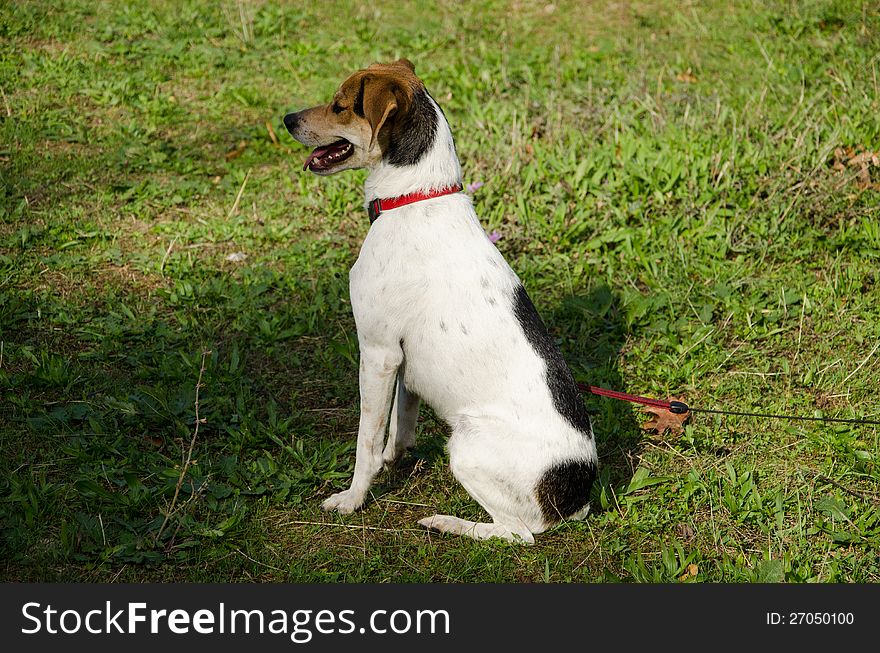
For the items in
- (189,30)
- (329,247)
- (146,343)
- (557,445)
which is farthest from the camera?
(189,30)

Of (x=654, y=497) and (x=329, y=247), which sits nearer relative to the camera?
(x=654, y=497)

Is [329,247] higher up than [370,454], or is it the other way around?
[370,454]

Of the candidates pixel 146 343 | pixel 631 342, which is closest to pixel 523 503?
pixel 631 342

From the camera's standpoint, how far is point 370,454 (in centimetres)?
430

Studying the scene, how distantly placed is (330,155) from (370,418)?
4.15ft

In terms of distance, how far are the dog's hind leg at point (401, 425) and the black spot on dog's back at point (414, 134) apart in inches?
44.8

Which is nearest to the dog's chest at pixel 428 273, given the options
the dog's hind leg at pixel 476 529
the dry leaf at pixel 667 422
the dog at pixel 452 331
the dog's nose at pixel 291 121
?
the dog at pixel 452 331

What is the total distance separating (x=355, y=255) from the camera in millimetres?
6383

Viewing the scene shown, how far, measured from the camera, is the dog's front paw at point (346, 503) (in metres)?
4.38

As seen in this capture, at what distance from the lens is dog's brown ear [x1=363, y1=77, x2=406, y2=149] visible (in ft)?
13.0

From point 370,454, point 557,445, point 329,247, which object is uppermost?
point 557,445

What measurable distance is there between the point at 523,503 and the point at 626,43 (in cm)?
661

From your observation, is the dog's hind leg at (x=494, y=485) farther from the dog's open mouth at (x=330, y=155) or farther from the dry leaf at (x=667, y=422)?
the dog's open mouth at (x=330, y=155)

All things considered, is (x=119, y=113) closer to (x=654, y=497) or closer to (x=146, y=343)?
(x=146, y=343)
